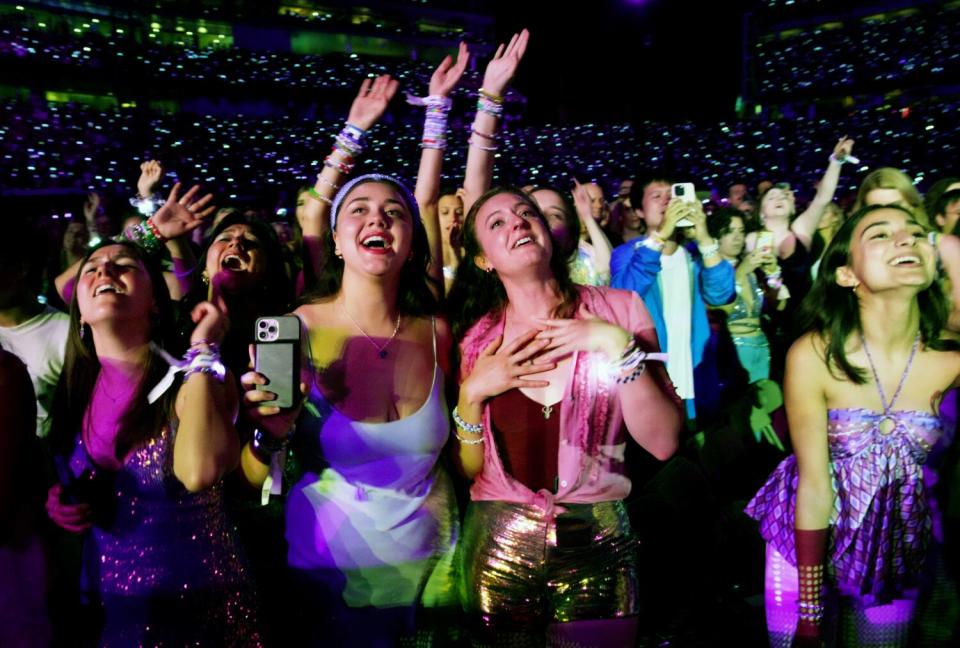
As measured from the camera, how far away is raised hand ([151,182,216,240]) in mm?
3021

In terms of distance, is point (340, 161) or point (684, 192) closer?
point (340, 161)

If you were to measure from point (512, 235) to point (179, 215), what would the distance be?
1.58 meters

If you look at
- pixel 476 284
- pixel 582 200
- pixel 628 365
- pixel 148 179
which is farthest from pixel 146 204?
pixel 628 365

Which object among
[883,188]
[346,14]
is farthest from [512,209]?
[346,14]

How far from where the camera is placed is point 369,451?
80.2 inches

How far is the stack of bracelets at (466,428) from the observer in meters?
2.13

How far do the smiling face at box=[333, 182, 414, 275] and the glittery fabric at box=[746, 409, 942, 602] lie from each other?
1.40 m

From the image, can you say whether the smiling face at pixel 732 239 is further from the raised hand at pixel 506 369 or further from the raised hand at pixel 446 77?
the raised hand at pixel 506 369

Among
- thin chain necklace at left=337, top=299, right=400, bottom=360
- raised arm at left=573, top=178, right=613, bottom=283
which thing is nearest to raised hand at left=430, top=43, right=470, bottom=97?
thin chain necklace at left=337, top=299, right=400, bottom=360

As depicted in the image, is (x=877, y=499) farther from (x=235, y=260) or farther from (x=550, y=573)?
(x=235, y=260)

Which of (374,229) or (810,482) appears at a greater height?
(374,229)

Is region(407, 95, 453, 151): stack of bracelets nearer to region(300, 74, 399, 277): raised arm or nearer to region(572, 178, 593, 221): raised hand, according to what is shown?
region(300, 74, 399, 277): raised arm

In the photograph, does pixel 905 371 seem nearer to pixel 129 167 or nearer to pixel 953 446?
pixel 953 446

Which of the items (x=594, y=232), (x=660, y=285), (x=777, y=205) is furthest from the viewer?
(x=777, y=205)
